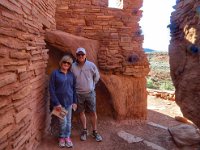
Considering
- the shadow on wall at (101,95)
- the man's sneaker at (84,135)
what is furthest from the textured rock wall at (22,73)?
the shadow on wall at (101,95)

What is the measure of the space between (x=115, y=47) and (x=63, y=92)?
1.95 metres

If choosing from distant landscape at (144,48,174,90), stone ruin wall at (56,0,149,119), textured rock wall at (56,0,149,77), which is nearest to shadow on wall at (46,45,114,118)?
stone ruin wall at (56,0,149,119)

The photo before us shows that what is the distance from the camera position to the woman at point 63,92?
13.0 ft

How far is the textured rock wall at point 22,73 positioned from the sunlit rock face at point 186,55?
6.65 feet

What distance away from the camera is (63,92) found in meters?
4.02

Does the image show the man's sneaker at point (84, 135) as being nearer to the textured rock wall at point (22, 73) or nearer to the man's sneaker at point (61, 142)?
the man's sneaker at point (61, 142)

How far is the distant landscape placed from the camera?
37.6ft

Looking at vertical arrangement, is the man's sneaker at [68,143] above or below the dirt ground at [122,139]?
above

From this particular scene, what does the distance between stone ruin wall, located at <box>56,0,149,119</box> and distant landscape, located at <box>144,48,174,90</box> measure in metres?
5.62

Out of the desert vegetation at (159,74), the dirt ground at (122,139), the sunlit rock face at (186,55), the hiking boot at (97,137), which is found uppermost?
the sunlit rock face at (186,55)

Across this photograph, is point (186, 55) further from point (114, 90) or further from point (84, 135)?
point (114, 90)

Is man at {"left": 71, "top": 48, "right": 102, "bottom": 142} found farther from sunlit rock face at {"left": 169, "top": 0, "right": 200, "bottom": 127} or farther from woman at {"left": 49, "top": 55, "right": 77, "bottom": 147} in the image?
sunlit rock face at {"left": 169, "top": 0, "right": 200, "bottom": 127}

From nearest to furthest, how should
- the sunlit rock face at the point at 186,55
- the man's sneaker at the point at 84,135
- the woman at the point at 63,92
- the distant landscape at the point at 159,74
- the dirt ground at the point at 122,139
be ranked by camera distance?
1. the sunlit rock face at the point at 186,55
2. the woman at the point at 63,92
3. the dirt ground at the point at 122,139
4. the man's sneaker at the point at 84,135
5. the distant landscape at the point at 159,74

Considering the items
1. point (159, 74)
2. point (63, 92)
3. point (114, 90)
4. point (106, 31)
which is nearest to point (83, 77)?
point (63, 92)
